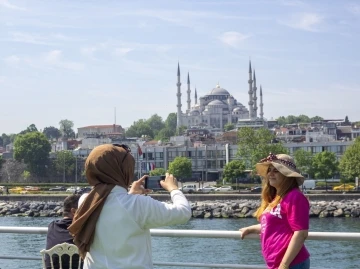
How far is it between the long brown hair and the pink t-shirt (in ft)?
0.12

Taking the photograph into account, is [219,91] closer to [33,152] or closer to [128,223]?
[33,152]

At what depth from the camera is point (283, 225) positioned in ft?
12.1

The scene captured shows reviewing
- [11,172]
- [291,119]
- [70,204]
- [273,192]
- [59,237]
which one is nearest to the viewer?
[273,192]

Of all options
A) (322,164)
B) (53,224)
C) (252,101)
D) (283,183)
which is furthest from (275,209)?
(252,101)

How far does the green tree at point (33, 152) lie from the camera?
86688 millimetres

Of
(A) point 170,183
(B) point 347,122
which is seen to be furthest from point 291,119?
(A) point 170,183

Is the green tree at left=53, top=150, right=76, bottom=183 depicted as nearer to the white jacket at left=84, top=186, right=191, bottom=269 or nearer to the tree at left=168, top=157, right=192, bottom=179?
the tree at left=168, top=157, right=192, bottom=179

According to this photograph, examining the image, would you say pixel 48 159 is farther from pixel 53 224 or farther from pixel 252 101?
pixel 53 224

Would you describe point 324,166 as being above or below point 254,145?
below

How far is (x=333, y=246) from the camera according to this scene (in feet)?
65.3

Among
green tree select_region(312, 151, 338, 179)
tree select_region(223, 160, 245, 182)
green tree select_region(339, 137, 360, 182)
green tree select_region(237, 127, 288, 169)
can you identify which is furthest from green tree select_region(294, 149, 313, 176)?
Answer: green tree select_region(339, 137, 360, 182)

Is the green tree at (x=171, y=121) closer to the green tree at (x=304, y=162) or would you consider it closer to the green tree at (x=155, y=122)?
the green tree at (x=155, y=122)

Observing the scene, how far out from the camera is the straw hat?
375 cm

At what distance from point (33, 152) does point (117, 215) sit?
85504mm
